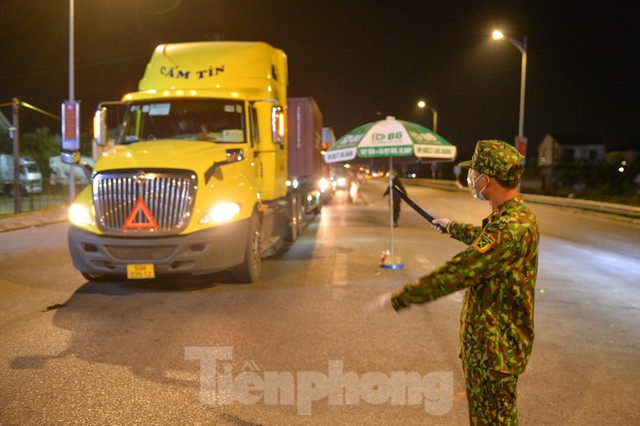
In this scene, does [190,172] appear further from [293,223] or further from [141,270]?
[293,223]

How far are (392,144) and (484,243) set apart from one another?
274 inches

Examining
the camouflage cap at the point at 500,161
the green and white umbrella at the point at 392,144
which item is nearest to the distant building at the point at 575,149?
the green and white umbrella at the point at 392,144

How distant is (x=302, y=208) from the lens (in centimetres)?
1484

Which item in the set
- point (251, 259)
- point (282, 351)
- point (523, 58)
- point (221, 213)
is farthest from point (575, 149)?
point (282, 351)

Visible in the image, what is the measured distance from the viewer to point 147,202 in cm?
749

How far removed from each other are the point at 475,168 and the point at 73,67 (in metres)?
24.5

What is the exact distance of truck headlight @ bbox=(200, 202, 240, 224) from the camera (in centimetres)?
761

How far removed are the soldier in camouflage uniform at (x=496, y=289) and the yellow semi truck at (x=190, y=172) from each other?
17.5ft

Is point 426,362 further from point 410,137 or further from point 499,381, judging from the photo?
point 410,137

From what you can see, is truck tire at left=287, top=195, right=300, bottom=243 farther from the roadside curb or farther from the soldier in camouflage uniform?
the soldier in camouflage uniform

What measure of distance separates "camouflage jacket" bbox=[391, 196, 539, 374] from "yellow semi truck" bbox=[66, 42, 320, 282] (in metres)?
5.36

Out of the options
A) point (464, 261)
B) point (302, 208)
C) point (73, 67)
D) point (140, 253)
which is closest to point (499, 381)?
point (464, 261)

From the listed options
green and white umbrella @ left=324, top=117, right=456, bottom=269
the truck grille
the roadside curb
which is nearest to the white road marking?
green and white umbrella @ left=324, top=117, right=456, bottom=269

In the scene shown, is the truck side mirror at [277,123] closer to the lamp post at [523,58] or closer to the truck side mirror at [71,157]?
the truck side mirror at [71,157]
